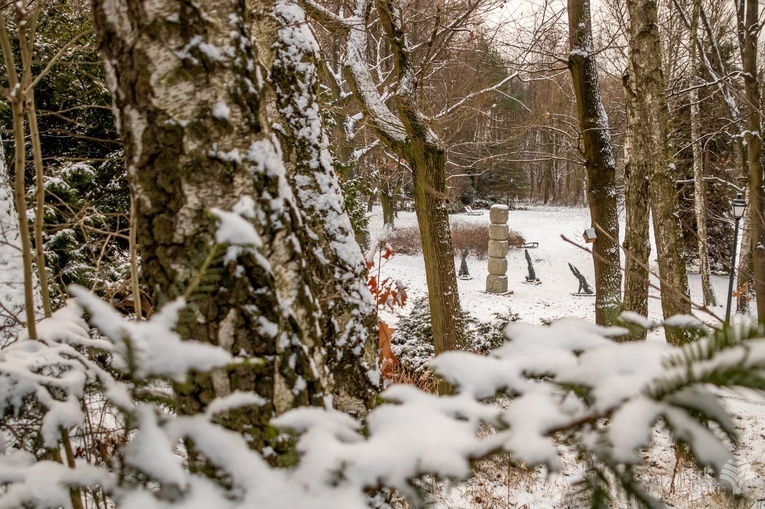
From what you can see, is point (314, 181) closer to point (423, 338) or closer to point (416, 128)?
point (416, 128)

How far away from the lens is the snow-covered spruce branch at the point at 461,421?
52 centimetres

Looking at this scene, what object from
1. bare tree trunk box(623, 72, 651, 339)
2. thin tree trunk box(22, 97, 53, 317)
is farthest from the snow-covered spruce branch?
bare tree trunk box(623, 72, 651, 339)

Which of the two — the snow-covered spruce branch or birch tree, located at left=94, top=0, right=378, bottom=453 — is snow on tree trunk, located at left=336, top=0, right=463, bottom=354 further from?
the snow-covered spruce branch

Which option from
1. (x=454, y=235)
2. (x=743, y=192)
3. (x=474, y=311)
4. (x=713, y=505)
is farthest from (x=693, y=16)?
(x=454, y=235)

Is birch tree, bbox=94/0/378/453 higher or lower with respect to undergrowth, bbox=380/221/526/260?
higher

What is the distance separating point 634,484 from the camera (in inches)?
21.3

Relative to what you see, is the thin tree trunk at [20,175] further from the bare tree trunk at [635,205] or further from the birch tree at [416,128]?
the bare tree trunk at [635,205]

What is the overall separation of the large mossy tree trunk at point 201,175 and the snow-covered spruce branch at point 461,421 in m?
0.20

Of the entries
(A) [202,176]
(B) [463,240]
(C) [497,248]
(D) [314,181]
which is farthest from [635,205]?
(B) [463,240]

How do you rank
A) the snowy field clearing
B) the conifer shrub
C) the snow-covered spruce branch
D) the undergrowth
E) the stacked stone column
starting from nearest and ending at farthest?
the snow-covered spruce branch → the snowy field clearing → the conifer shrub → the stacked stone column → the undergrowth

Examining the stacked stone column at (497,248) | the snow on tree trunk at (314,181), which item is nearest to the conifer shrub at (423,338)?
the snow on tree trunk at (314,181)

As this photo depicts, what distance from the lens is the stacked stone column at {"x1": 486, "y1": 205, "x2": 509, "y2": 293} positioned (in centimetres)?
1124

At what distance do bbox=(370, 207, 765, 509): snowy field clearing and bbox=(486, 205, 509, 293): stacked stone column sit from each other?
348 millimetres

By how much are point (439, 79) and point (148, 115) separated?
374 inches
